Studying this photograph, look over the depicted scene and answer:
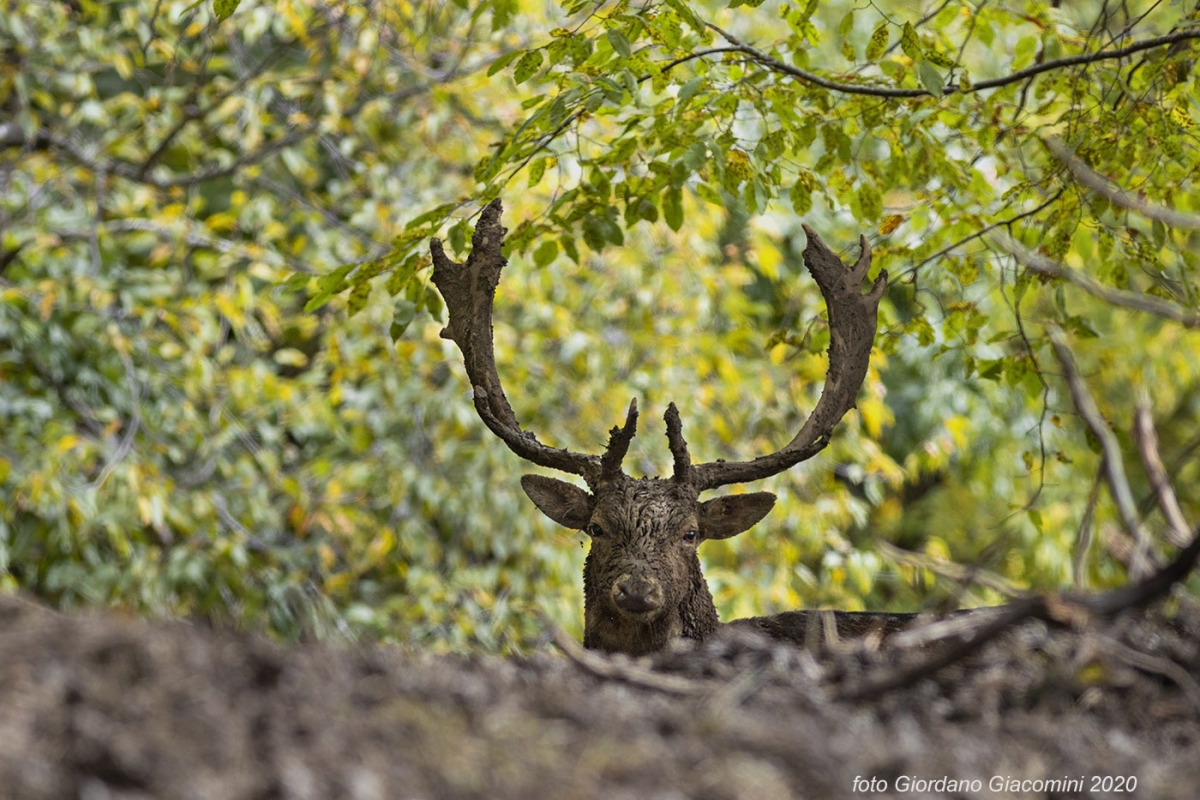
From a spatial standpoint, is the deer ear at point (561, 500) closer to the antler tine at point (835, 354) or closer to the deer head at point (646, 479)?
the deer head at point (646, 479)

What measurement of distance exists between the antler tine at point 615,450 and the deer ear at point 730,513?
1.45 feet

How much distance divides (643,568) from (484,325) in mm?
1057

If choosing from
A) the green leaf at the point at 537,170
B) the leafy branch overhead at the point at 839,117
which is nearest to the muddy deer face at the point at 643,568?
the leafy branch overhead at the point at 839,117

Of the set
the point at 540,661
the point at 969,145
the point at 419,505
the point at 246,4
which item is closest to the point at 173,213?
the point at 246,4

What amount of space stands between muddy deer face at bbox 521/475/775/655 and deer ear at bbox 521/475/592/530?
32 mm

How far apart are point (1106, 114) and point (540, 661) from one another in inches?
111

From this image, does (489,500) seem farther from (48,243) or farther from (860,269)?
(860,269)

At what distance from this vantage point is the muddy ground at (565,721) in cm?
156

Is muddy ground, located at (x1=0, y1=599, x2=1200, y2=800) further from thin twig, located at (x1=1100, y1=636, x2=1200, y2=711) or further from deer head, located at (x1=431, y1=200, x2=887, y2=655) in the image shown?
deer head, located at (x1=431, y1=200, x2=887, y2=655)

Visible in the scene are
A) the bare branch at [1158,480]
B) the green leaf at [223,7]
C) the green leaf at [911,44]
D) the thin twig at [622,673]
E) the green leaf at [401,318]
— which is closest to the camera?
the thin twig at [622,673]

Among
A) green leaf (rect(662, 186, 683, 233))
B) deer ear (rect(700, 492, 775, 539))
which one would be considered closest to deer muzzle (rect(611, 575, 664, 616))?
deer ear (rect(700, 492, 775, 539))

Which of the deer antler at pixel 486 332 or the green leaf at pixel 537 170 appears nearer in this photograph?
the green leaf at pixel 537 170

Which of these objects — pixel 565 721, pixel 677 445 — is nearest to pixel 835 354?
pixel 677 445

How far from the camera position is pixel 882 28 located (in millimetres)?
4012
